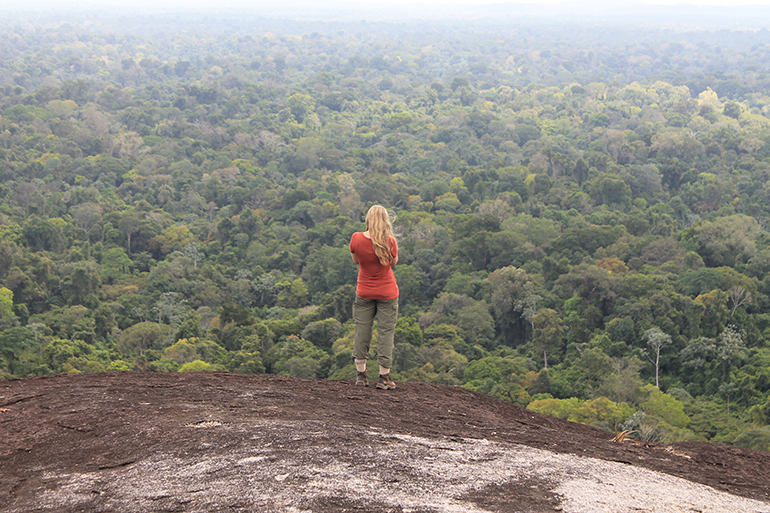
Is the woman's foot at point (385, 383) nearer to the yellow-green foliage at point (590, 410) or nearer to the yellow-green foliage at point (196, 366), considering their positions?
the yellow-green foliage at point (590, 410)

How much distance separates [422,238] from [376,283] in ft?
122

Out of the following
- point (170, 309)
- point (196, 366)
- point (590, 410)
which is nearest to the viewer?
→ point (590, 410)

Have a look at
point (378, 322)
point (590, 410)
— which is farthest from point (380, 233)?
point (590, 410)

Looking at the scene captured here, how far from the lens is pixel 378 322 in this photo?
646 centimetres

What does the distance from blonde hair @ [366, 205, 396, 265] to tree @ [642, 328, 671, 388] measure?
24415 millimetres

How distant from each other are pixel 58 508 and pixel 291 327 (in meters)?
27.8

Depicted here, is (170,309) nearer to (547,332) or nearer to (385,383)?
(547,332)

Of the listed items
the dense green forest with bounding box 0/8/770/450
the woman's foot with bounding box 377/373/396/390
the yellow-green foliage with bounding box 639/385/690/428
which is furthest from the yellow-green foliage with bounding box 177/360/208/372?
the woman's foot with bounding box 377/373/396/390

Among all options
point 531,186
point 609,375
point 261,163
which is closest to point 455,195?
point 531,186

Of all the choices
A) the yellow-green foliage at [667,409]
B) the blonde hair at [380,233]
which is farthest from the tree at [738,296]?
the blonde hair at [380,233]

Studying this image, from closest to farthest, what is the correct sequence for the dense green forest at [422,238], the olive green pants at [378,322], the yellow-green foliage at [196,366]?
1. the olive green pants at [378,322]
2. the yellow-green foliage at [196,366]
3. the dense green forest at [422,238]

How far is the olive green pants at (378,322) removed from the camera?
6.38 meters

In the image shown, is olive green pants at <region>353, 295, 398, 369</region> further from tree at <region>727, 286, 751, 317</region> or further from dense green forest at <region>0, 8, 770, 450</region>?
tree at <region>727, 286, 751, 317</region>

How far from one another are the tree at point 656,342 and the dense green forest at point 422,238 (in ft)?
1.30
